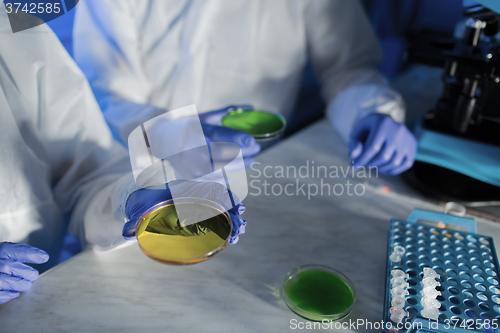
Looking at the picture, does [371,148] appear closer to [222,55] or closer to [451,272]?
[451,272]

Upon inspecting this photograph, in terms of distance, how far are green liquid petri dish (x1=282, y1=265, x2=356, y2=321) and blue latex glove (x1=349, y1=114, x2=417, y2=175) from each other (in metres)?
0.49

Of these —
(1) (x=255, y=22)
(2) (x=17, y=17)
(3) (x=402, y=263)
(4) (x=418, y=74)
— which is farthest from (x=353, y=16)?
(2) (x=17, y=17)

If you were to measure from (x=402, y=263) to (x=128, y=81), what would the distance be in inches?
44.9

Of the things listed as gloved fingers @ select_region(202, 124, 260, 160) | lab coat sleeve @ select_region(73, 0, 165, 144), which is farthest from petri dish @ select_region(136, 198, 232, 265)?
lab coat sleeve @ select_region(73, 0, 165, 144)

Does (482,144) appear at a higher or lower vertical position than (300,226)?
higher

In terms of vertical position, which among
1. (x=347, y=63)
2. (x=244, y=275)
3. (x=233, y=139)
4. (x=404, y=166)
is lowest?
(x=244, y=275)

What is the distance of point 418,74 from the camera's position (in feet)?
6.57

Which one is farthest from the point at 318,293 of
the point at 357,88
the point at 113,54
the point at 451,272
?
the point at 113,54

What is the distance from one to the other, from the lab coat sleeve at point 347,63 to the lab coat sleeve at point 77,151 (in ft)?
2.98

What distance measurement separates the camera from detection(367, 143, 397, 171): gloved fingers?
1.12 metres

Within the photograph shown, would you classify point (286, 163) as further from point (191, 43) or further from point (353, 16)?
point (353, 16)

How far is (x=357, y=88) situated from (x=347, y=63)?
0.21 metres

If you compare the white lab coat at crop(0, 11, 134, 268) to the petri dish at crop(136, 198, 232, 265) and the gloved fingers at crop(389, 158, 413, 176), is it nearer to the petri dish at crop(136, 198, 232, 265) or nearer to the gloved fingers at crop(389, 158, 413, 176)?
the petri dish at crop(136, 198, 232, 265)

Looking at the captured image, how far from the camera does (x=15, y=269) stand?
0.73 meters
